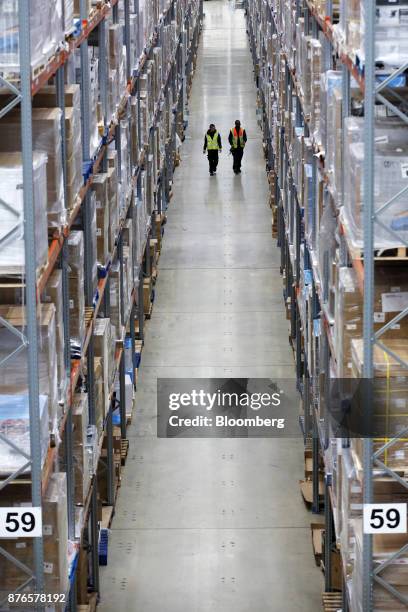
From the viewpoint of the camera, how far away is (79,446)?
28.9 ft

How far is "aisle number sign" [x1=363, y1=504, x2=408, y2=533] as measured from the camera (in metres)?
6.62

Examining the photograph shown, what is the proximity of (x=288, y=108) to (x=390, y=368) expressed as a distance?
9.40m

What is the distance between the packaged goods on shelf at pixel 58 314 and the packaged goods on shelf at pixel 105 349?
6.95 feet

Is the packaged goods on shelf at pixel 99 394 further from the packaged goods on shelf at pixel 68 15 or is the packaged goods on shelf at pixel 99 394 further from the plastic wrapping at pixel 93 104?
the packaged goods on shelf at pixel 68 15

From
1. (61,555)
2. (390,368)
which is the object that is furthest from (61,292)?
(390,368)

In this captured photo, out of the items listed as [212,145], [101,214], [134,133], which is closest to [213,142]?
[212,145]

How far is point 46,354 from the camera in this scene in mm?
7238

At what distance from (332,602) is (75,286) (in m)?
3.22

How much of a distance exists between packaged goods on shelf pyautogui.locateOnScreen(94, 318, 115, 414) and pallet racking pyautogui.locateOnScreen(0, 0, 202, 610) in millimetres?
44

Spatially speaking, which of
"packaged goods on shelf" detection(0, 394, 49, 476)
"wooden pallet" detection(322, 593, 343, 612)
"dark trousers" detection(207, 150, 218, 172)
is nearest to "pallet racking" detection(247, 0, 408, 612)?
"wooden pallet" detection(322, 593, 343, 612)

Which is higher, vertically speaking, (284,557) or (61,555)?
(61,555)

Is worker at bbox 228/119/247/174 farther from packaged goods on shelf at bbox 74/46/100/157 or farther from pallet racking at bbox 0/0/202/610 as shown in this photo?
packaged goods on shelf at bbox 74/46/100/157

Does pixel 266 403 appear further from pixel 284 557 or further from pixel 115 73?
pixel 115 73

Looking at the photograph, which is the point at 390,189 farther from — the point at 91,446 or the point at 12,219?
the point at 91,446
